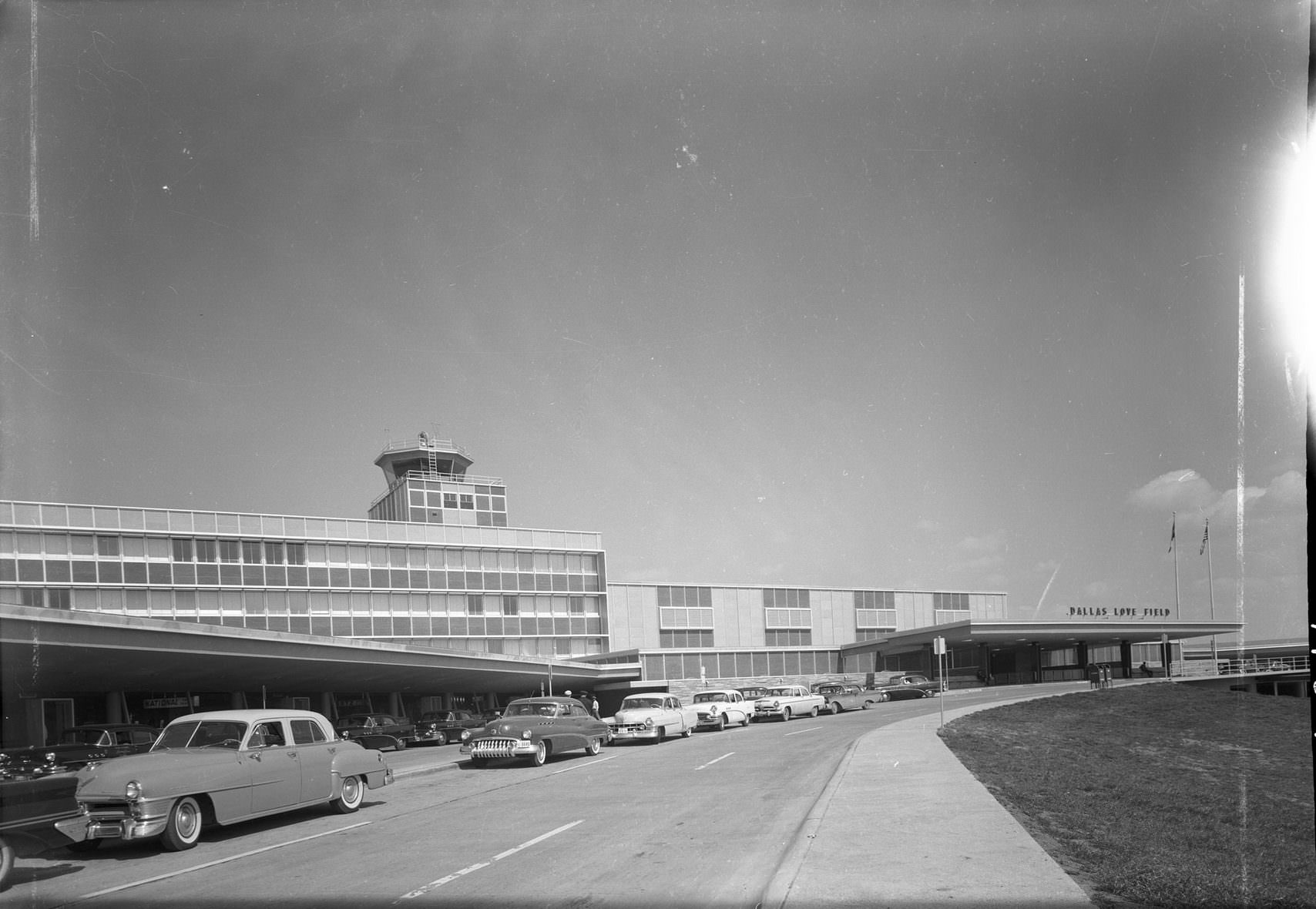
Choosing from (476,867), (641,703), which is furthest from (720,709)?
(476,867)

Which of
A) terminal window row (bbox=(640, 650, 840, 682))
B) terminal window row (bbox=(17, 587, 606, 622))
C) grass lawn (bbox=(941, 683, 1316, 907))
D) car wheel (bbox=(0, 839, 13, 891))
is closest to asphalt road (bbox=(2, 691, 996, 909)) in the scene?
car wheel (bbox=(0, 839, 13, 891))

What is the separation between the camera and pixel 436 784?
19.3 meters

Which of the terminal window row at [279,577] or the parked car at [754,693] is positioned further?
the terminal window row at [279,577]

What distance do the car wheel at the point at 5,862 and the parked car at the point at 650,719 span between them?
21855 millimetres

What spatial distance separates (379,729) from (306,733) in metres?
21.9

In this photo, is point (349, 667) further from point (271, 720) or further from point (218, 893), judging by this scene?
point (218, 893)

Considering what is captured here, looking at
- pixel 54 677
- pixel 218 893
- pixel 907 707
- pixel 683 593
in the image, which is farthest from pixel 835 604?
pixel 218 893

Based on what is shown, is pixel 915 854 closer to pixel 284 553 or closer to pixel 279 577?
pixel 279 577

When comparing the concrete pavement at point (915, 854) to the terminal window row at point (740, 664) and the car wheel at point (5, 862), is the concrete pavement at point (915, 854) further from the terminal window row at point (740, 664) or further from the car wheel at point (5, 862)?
the terminal window row at point (740, 664)

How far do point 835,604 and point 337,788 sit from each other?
229 ft

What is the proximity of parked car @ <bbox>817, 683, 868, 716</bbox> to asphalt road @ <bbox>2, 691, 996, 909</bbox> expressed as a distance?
30609 mm

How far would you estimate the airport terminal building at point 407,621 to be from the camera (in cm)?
3200

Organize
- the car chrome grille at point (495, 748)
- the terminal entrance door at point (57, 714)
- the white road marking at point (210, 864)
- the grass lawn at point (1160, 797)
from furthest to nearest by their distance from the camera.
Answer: the terminal entrance door at point (57, 714) < the car chrome grille at point (495, 748) < the white road marking at point (210, 864) < the grass lawn at point (1160, 797)

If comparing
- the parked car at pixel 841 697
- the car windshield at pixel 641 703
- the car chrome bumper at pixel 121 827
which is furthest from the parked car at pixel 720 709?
the car chrome bumper at pixel 121 827
